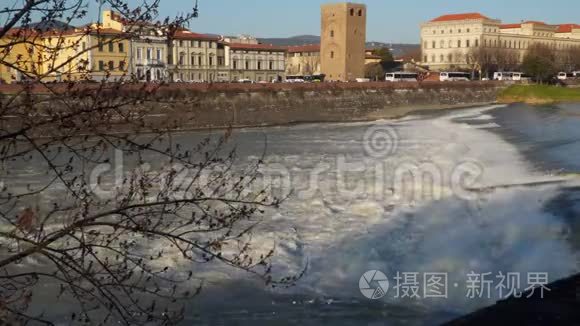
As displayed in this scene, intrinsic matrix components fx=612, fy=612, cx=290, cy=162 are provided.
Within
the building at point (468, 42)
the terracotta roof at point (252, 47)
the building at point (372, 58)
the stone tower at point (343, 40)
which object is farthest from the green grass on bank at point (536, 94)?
the building at point (372, 58)

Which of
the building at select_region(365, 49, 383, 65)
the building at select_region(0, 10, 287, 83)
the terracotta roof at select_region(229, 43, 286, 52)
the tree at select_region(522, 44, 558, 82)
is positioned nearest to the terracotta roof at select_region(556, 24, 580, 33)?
the tree at select_region(522, 44, 558, 82)

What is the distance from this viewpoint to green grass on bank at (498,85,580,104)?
147ft

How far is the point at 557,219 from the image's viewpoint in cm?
849

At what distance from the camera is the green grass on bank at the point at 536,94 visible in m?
44.9

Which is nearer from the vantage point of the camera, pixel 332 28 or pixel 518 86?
pixel 518 86

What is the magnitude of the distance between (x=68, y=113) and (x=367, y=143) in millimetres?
17492

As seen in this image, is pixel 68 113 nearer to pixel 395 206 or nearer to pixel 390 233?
pixel 390 233

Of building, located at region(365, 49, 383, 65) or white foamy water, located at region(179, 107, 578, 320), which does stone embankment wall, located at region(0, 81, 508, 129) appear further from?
building, located at region(365, 49, 383, 65)

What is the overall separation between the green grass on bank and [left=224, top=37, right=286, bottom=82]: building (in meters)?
19.2

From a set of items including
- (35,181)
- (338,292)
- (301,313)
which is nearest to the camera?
(301,313)

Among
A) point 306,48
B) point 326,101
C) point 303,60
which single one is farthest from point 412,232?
point 303,60

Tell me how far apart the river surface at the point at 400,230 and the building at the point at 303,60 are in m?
51.2

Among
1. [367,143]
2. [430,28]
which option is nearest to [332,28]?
[430,28]

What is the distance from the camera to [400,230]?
817cm
